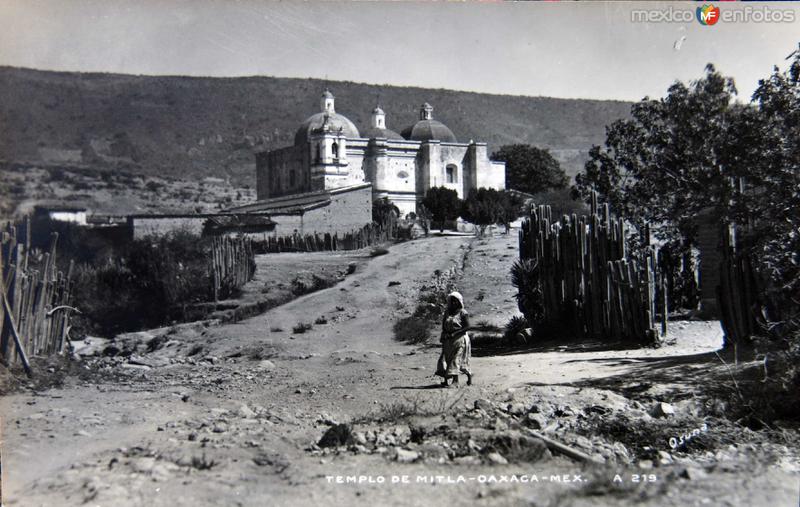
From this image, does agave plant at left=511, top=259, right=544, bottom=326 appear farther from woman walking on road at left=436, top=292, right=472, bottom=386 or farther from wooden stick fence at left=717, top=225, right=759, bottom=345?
woman walking on road at left=436, top=292, right=472, bottom=386

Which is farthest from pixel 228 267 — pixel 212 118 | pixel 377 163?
pixel 212 118

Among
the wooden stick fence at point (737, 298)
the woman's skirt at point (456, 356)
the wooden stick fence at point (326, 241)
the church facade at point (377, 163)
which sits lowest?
the woman's skirt at point (456, 356)

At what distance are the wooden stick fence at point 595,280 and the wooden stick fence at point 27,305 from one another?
8.31 m

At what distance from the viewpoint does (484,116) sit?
96.6m

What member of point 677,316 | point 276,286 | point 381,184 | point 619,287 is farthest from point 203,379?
point 381,184

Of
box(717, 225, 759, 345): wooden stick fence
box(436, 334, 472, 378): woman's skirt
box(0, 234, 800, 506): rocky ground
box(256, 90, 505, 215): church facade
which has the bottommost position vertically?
box(0, 234, 800, 506): rocky ground

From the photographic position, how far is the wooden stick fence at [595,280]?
11.7m

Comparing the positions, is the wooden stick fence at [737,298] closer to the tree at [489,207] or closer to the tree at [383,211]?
the tree at [383,211]

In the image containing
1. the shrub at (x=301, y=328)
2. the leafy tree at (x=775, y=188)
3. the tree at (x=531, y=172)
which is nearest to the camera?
the leafy tree at (x=775, y=188)

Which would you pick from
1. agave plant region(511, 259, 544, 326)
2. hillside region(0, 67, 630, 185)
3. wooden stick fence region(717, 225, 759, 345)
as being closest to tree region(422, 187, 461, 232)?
hillside region(0, 67, 630, 185)

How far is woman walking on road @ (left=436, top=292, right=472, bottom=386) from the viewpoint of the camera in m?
9.05

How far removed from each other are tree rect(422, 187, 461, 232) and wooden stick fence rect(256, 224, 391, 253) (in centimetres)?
1195

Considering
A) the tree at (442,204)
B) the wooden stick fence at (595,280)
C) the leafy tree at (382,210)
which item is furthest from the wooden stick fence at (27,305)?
the tree at (442,204)

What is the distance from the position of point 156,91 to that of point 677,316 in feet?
220
